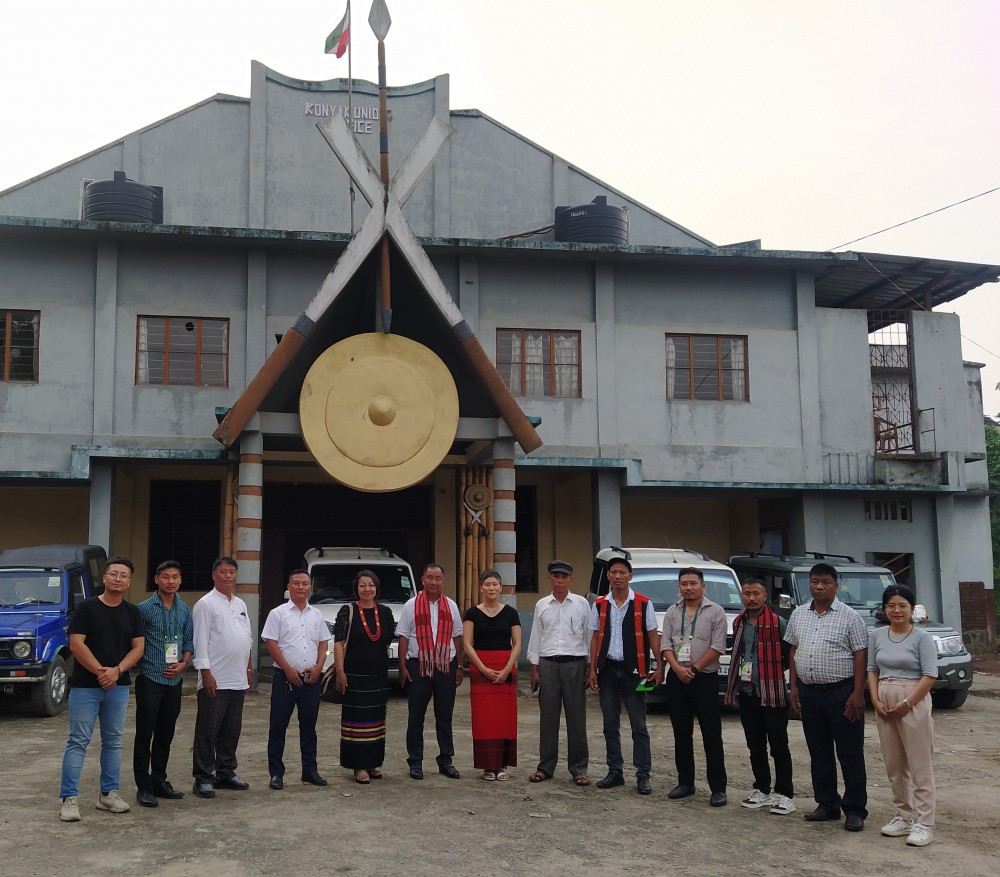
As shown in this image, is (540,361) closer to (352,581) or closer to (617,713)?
(352,581)

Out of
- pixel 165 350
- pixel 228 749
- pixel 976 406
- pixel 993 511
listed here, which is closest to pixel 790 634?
pixel 228 749

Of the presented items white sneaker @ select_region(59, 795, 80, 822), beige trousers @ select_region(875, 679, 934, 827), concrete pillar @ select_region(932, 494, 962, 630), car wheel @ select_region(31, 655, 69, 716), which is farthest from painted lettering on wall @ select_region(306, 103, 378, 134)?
beige trousers @ select_region(875, 679, 934, 827)

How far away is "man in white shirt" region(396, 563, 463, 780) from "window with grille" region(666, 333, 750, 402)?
11975 mm

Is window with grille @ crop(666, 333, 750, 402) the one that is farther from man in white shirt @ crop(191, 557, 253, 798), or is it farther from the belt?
man in white shirt @ crop(191, 557, 253, 798)

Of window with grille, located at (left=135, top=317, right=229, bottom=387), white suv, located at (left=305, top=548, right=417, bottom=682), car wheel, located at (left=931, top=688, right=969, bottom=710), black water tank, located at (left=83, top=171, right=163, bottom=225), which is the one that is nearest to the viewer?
car wheel, located at (left=931, top=688, right=969, bottom=710)

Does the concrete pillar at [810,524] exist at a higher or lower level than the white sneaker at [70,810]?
higher

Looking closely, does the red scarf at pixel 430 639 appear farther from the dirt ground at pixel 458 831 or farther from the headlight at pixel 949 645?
the headlight at pixel 949 645

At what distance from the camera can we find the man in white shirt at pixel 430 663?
892cm

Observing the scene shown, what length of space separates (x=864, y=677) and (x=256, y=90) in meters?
19.1

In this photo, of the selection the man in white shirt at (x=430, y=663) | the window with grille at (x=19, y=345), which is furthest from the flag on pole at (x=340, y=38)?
the man in white shirt at (x=430, y=663)

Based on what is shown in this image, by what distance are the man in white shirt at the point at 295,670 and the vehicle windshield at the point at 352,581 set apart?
7.20 meters

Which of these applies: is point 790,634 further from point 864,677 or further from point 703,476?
point 703,476

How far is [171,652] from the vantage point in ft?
25.5

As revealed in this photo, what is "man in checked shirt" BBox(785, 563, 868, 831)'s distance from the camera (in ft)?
24.4
